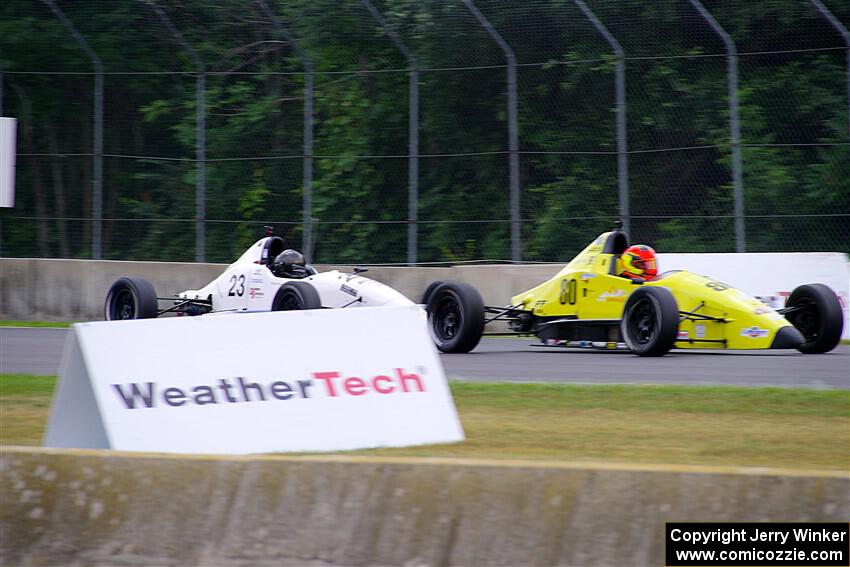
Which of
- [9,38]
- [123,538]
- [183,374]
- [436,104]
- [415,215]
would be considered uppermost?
[9,38]

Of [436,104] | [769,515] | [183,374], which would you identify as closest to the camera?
[769,515]

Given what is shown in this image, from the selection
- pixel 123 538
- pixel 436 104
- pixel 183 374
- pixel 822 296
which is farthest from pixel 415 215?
pixel 123 538

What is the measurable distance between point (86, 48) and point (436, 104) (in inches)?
223

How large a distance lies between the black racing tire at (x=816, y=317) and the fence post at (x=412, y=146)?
6.73 metres

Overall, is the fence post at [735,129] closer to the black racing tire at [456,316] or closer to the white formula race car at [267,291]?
the black racing tire at [456,316]

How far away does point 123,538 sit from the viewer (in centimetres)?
507

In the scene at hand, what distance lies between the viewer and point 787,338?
12.3 m

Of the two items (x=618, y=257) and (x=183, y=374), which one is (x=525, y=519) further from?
(x=618, y=257)

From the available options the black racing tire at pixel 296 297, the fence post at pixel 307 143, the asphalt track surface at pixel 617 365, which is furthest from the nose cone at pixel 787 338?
the fence post at pixel 307 143

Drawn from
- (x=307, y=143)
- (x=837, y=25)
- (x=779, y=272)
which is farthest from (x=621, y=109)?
(x=307, y=143)

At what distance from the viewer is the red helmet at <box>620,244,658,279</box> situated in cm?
1404

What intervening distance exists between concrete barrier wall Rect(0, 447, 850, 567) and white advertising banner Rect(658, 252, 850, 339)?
1097 centimetres

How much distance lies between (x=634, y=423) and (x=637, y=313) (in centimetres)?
522

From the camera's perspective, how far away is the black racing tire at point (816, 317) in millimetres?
12867
